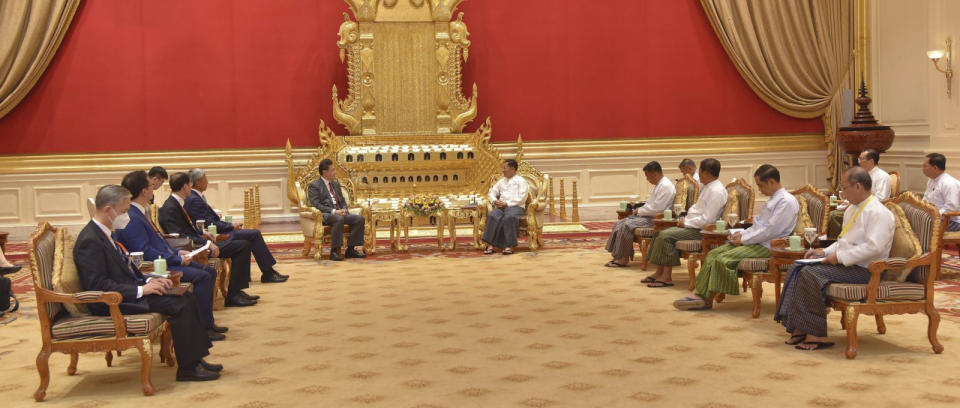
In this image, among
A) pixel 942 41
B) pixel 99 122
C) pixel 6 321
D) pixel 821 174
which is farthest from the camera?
pixel 821 174

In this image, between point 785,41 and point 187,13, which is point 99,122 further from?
point 785,41

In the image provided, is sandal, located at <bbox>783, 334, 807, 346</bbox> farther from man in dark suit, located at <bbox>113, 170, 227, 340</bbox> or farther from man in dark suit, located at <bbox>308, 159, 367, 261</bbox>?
man in dark suit, located at <bbox>308, 159, 367, 261</bbox>

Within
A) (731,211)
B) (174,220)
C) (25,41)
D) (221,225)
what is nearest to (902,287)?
(731,211)

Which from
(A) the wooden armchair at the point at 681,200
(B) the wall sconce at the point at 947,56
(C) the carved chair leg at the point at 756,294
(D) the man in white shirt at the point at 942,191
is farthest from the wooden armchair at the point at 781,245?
(B) the wall sconce at the point at 947,56

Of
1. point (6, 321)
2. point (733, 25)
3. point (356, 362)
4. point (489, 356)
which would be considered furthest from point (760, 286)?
point (733, 25)

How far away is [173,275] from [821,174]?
1164cm

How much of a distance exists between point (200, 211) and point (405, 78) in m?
5.49

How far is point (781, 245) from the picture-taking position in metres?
7.20

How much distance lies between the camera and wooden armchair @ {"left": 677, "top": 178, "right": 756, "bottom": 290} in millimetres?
8531

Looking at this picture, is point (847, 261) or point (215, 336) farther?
point (215, 336)

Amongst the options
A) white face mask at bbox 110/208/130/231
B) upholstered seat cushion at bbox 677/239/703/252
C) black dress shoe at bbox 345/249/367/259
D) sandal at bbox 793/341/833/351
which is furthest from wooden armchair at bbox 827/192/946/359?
black dress shoe at bbox 345/249/367/259

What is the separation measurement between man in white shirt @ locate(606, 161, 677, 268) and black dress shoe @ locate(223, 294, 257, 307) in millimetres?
3695

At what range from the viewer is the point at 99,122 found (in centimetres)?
1407

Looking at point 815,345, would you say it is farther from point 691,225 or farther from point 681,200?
point 681,200
